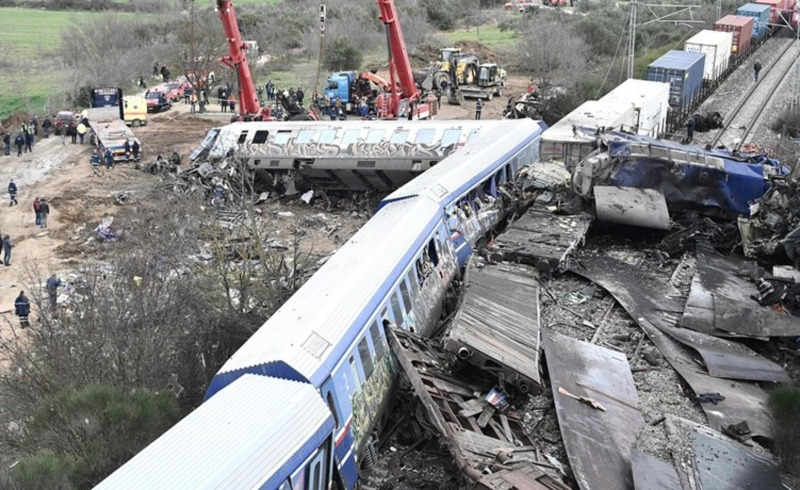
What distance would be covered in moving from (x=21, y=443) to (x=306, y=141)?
16830 mm

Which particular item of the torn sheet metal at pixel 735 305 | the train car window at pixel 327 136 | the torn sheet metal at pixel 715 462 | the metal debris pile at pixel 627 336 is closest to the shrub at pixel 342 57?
the train car window at pixel 327 136

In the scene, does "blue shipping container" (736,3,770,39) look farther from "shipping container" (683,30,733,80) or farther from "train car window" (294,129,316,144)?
"train car window" (294,129,316,144)

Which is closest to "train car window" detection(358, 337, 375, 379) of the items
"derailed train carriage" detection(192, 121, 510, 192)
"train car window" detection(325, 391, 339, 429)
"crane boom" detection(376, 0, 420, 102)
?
"train car window" detection(325, 391, 339, 429)

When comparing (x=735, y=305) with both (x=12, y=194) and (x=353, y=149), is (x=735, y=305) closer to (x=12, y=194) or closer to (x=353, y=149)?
(x=353, y=149)

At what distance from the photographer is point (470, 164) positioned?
20469 mm

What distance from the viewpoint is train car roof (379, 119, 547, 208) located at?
699 inches

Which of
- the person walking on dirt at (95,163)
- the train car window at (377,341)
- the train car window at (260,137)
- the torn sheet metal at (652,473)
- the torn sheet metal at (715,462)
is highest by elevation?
the train car window at (377,341)

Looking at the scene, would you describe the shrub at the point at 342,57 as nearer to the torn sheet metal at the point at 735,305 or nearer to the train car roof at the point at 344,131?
the train car roof at the point at 344,131

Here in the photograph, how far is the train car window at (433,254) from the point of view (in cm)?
1609

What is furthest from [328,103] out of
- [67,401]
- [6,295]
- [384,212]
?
[67,401]

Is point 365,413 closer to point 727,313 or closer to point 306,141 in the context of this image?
point 727,313

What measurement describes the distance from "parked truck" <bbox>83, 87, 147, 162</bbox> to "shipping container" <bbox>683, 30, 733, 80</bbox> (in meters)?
26.5

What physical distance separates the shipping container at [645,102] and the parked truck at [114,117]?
19254 millimetres

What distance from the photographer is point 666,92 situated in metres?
31.8
